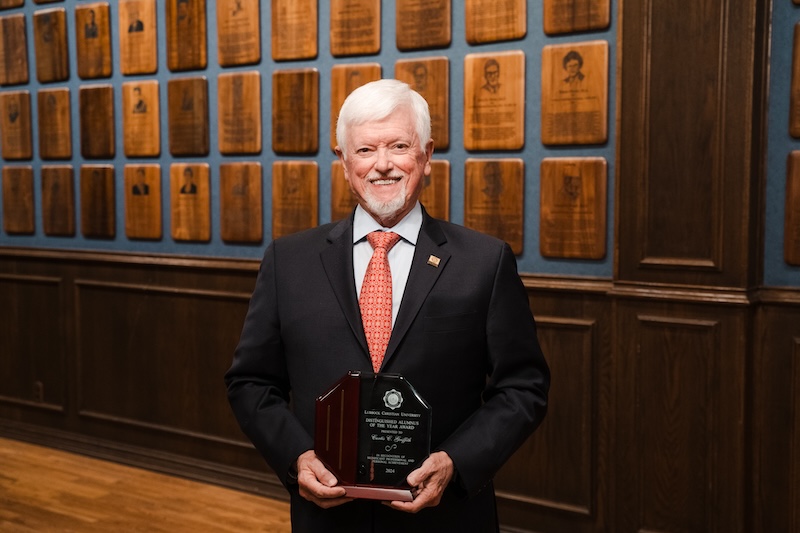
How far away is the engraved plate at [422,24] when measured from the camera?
154 inches

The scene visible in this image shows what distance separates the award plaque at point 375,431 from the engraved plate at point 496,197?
224 centimetres

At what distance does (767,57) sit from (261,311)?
230 centimetres

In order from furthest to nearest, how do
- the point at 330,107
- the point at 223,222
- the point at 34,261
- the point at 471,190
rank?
1. the point at 34,261
2. the point at 223,222
3. the point at 330,107
4. the point at 471,190

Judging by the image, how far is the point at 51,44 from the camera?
519 centimetres

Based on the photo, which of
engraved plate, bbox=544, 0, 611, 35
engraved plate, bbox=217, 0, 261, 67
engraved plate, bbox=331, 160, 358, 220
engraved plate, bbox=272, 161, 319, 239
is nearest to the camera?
engraved plate, bbox=544, 0, 611, 35

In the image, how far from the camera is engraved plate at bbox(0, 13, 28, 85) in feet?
17.5

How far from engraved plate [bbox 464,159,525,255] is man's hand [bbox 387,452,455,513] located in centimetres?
217

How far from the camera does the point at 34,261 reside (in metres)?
5.43

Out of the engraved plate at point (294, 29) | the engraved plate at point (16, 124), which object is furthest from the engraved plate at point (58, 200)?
the engraved plate at point (294, 29)

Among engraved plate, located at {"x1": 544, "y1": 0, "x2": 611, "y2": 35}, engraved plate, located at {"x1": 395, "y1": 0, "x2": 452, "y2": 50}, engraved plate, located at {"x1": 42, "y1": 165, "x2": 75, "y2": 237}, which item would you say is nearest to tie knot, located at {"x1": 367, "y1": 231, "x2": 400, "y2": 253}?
engraved plate, located at {"x1": 544, "y1": 0, "x2": 611, "y2": 35}

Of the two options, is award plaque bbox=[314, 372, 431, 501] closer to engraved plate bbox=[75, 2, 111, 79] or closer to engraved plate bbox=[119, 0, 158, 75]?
engraved plate bbox=[119, 0, 158, 75]

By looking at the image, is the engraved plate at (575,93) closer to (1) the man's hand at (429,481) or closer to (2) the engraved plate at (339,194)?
(2) the engraved plate at (339,194)

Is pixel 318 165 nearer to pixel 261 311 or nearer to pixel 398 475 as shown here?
pixel 261 311

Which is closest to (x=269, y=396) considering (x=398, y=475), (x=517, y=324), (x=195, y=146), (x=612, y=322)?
(x=398, y=475)
